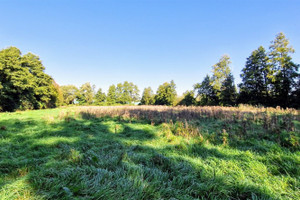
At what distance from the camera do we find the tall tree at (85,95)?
45844 millimetres

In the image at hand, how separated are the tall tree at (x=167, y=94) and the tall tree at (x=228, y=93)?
14.3m

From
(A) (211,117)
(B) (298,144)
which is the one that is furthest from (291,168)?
(A) (211,117)

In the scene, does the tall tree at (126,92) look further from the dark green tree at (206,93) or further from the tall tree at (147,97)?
the dark green tree at (206,93)

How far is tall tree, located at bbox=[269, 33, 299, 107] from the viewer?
16.4 metres

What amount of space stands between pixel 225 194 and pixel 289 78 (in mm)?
23492

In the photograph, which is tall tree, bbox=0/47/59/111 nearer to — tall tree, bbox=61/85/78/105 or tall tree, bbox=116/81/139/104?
tall tree, bbox=116/81/139/104

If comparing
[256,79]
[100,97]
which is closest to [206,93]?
[256,79]

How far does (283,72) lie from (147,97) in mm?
33204

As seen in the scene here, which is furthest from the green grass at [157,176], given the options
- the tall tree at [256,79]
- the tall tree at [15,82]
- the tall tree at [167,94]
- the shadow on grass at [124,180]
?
the tall tree at [167,94]

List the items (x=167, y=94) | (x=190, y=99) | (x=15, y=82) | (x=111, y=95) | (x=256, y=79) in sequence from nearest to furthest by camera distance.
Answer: (x=15, y=82) < (x=256, y=79) < (x=190, y=99) < (x=167, y=94) < (x=111, y=95)

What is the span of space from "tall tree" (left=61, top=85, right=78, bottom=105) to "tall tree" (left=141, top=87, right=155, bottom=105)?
86.5ft

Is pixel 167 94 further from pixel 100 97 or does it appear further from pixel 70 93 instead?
pixel 70 93

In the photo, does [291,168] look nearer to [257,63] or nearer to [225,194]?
[225,194]

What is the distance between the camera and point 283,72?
16.9 metres
